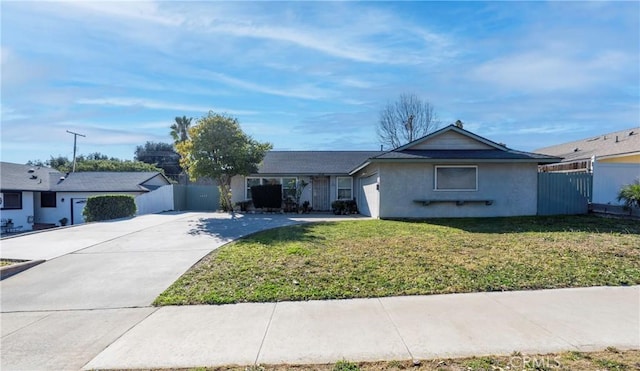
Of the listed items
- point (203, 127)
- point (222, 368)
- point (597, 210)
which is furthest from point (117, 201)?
point (597, 210)

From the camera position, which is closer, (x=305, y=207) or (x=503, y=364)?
(x=503, y=364)

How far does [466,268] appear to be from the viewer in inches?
256

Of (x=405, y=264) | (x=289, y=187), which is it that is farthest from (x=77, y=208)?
A: (x=405, y=264)

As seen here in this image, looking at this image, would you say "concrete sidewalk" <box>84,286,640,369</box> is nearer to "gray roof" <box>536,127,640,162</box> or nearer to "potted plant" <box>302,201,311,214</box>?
"potted plant" <box>302,201,311,214</box>

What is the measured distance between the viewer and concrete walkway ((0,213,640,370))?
3.62 meters

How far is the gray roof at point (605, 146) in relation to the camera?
693 inches

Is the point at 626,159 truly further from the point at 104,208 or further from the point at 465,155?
the point at 104,208

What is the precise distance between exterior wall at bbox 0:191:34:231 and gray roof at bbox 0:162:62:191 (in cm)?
72

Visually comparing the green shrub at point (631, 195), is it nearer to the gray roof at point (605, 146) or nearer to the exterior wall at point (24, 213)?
the gray roof at point (605, 146)

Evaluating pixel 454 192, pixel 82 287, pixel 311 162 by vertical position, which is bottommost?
pixel 82 287

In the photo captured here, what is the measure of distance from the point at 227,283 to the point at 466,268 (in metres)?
4.48

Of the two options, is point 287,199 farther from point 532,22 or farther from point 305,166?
point 532,22

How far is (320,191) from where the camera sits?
22.1m

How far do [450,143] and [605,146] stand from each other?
11.1 m
